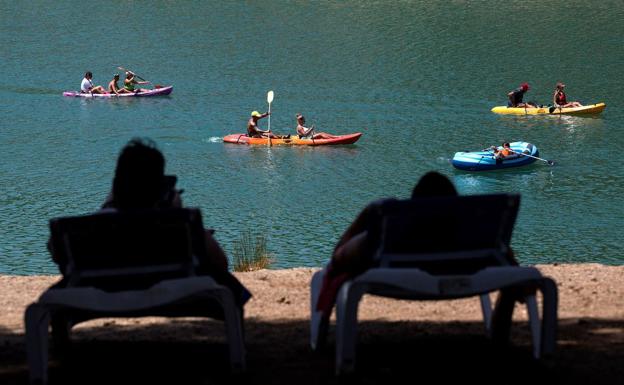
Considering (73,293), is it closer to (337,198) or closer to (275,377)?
(275,377)

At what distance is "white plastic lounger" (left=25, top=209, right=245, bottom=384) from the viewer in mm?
4664

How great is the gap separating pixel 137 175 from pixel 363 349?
123 cm

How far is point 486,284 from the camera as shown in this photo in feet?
15.8

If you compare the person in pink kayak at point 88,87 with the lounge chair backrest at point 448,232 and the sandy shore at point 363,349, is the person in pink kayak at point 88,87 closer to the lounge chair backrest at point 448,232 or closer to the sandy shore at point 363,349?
the sandy shore at point 363,349

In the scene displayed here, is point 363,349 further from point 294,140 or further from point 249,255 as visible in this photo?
point 294,140

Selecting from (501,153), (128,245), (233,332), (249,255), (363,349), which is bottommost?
(501,153)

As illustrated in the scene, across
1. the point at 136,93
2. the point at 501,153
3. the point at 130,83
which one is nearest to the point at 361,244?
the point at 501,153

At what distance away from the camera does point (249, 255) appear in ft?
48.8

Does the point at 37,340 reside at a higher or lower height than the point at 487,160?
higher

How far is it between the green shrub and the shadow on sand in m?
5.81

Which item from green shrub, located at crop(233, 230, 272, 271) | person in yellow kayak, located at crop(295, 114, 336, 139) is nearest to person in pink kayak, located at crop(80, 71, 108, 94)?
person in yellow kayak, located at crop(295, 114, 336, 139)

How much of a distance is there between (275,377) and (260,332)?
1096mm

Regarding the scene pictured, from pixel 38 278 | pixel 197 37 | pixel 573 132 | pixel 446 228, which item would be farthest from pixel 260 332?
pixel 197 37

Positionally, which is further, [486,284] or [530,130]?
[530,130]
